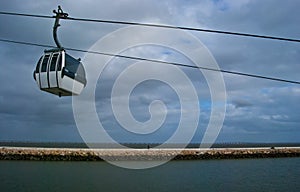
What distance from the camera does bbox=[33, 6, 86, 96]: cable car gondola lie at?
843 centimetres

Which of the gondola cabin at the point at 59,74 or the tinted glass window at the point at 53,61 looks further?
the tinted glass window at the point at 53,61

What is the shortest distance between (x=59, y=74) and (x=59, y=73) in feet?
0.08

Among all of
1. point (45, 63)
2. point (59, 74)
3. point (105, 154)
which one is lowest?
point (105, 154)

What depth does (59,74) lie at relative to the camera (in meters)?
8.41

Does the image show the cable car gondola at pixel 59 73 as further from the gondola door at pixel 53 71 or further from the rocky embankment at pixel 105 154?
the rocky embankment at pixel 105 154

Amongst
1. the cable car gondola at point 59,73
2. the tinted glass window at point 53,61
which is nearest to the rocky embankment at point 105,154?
the cable car gondola at point 59,73

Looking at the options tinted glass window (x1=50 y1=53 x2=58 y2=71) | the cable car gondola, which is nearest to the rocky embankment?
the cable car gondola

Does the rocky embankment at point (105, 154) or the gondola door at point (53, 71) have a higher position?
the gondola door at point (53, 71)

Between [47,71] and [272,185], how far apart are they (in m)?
29.2

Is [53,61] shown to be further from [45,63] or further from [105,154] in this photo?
[105,154]

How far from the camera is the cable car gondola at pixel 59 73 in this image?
8.43 metres

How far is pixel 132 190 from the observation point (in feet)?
94.2

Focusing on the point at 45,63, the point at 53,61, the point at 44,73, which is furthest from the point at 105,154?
the point at 53,61

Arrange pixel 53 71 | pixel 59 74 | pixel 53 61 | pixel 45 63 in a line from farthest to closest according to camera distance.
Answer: pixel 45 63, pixel 53 61, pixel 53 71, pixel 59 74
